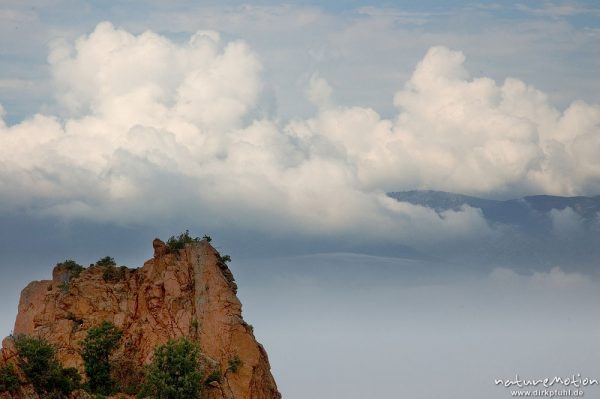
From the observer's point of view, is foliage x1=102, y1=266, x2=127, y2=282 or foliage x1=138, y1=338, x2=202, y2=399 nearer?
foliage x1=138, y1=338, x2=202, y2=399

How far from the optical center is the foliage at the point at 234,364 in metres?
141

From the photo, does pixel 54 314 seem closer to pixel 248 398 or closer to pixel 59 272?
pixel 59 272

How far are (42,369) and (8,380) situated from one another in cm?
652

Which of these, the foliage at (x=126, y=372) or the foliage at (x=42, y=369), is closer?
the foliage at (x=42, y=369)

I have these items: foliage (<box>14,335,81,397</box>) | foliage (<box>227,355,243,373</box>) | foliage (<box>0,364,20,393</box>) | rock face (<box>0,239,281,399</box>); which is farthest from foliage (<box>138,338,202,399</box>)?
foliage (<box>0,364,20,393</box>)

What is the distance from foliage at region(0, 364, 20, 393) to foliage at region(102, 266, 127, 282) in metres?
31.3

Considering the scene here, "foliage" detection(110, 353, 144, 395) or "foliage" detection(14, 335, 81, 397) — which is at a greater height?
"foliage" detection(110, 353, 144, 395)

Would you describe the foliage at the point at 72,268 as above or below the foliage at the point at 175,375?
above

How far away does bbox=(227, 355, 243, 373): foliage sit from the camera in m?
141

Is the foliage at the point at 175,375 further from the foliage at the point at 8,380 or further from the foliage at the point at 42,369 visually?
the foliage at the point at 8,380

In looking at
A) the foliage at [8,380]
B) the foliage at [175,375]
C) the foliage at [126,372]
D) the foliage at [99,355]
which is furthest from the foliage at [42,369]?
the foliage at [126,372]

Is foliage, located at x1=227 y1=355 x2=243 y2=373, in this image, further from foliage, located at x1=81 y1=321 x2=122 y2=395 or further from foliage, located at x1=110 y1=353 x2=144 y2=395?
foliage, located at x1=81 y1=321 x2=122 y2=395

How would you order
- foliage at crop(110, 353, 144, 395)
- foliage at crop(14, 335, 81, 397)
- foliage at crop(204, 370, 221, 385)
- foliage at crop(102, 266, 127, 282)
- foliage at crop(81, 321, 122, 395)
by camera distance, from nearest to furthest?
foliage at crop(14, 335, 81, 397)
foliage at crop(204, 370, 221, 385)
foliage at crop(81, 321, 122, 395)
foliage at crop(110, 353, 144, 395)
foliage at crop(102, 266, 127, 282)

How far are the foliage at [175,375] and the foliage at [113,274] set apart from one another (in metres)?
21.3
